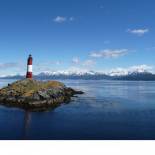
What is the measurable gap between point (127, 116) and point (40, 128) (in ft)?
32.3

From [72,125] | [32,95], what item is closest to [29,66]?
[32,95]

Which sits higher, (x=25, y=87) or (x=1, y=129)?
(x=25, y=87)

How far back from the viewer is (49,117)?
2588cm

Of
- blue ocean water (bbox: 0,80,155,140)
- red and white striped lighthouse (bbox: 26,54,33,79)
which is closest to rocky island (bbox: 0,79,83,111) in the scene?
blue ocean water (bbox: 0,80,155,140)

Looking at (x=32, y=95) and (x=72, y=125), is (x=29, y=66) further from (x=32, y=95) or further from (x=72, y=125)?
(x=72, y=125)

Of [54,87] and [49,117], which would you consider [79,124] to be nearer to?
[49,117]

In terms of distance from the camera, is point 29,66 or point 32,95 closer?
point 32,95

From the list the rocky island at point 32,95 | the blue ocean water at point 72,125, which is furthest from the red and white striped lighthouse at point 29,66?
the blue ocean water at point 72,125

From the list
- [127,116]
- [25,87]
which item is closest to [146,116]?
[127,116]

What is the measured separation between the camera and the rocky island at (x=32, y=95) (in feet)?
103

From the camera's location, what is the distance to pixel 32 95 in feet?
108

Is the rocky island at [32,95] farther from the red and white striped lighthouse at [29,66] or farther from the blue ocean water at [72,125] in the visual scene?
the red and white striped lighthouse at [29,66]

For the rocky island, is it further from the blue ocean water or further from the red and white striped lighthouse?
the red and white striped lighthouse
